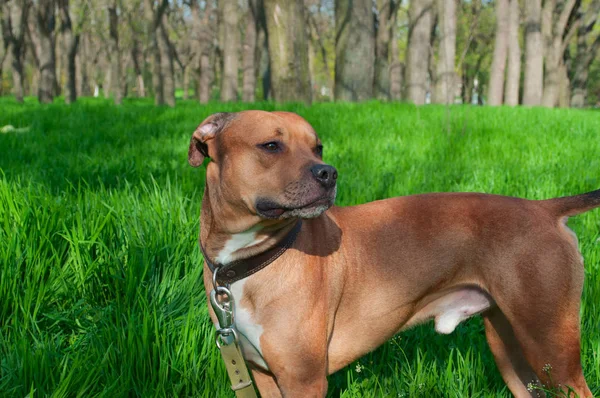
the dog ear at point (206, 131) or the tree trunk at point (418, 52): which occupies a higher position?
the tree trunk at point (418, 52)

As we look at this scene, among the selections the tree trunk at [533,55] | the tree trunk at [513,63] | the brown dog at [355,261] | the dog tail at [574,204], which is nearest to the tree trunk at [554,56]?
the tree trunk at [513,63]

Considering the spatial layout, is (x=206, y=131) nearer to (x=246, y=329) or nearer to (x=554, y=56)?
(x=246, y=329)

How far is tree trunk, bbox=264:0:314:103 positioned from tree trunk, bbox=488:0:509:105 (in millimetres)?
9384

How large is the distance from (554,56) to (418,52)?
11.0 meters

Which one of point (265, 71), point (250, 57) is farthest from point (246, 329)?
point (265, 71)

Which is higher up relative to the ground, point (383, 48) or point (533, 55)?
point (383, 48)

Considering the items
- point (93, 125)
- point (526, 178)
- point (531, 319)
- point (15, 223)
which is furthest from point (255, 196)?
point (93, 125)

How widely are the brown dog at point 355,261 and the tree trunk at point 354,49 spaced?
1010cm

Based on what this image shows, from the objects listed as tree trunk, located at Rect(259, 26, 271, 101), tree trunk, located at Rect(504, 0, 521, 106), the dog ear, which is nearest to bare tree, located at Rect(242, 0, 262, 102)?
tree trunk, located at Rect(259, 26, 271, 101)

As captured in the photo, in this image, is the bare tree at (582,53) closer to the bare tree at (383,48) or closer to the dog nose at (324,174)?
the bare tree at (383,48)

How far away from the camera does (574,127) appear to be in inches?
345

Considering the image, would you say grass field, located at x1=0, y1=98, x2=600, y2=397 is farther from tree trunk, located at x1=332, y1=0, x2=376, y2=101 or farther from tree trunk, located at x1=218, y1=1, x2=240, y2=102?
tree trunk, located at x1=218, y1=1, x2=240, y2=102

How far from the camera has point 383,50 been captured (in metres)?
20.8

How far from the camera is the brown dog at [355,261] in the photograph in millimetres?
2275
